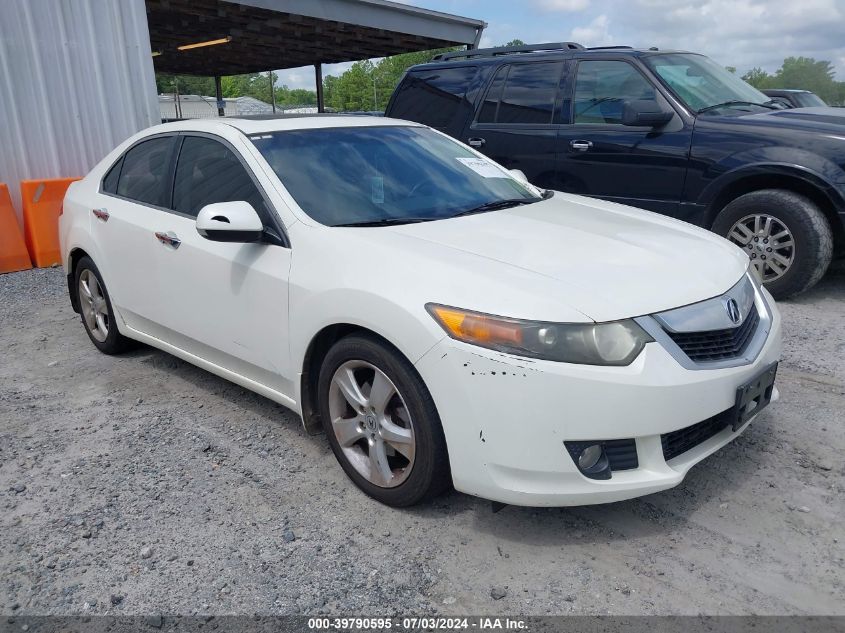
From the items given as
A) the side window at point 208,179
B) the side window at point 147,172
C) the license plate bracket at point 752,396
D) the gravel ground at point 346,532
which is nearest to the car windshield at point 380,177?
the side window at point 208,179

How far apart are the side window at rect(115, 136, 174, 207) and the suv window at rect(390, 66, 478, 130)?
11.3ft

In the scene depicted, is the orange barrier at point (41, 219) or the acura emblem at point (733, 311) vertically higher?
the acura emblem at point (733, 311)

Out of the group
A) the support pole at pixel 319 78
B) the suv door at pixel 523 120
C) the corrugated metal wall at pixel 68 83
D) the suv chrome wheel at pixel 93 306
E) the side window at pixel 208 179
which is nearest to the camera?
the side window at pixel 208 179

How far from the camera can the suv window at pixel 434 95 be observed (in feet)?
23.0

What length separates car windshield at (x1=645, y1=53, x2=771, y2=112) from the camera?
19.3 ft

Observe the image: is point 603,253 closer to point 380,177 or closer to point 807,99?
point 380,177

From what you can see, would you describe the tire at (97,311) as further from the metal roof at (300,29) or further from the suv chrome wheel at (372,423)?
the metal roof at (300,29)

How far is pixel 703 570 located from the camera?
248 cm

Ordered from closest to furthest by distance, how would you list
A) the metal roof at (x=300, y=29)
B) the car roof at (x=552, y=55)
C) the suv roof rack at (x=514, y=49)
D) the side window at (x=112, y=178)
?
1. the side window at (x=112, y=178)
2. the car roof at (x=552, y=55)
3. the suv roof rack at (x=514, y=49)
4. the metal roof at (x=300, y=29)

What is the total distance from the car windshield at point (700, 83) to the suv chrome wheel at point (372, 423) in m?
4.22

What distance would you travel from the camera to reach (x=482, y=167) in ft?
13.3

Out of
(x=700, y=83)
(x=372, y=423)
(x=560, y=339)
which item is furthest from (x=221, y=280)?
(x=700, y=83)

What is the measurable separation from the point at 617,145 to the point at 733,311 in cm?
352

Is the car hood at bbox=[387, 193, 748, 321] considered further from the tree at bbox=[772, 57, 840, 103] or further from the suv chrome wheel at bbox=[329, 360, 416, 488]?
the tree at bbox=[772, 57, 840, 103]
